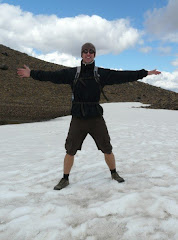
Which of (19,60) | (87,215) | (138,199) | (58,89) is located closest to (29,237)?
(87,215)

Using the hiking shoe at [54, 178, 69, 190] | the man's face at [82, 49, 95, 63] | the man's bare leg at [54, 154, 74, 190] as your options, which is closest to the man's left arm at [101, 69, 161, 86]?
the man's face at [82, 49, 95, 63]

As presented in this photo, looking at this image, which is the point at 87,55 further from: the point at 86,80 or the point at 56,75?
the point at 56,75

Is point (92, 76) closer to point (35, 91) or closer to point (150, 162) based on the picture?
point (150, 162)

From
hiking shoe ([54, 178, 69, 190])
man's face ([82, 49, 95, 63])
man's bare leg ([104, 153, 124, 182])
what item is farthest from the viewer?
man's bare leg ([104, 153, 124, 182])

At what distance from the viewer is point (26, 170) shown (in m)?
5.54

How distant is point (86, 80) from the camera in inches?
158

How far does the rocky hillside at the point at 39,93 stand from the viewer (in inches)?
978

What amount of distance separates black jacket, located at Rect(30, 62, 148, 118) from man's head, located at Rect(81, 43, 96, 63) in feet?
0.32

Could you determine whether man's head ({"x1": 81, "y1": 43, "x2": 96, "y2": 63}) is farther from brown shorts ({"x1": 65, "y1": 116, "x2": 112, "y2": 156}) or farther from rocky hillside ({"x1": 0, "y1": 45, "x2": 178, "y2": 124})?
rocky hillside ({"x1": 0, "y1": 45, "x2": 178, "y2": 124})

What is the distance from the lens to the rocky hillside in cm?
2484

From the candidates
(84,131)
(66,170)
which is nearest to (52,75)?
(84,131)

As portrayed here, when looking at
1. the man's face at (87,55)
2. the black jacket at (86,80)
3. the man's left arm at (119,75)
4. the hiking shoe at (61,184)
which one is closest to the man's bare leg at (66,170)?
the hiking shoe at (61,184)

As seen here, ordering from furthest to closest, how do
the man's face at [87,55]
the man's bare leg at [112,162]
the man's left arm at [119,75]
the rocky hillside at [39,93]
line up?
1. the rocky hillside at [39,93]
2. the man's bare leg at [112,162]
3. the man's left arm at [119,75]
4. the man's face at [87,55]

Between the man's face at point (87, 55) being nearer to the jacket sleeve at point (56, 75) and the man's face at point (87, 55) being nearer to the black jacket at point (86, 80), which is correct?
the black jacket at point (86, 80)
